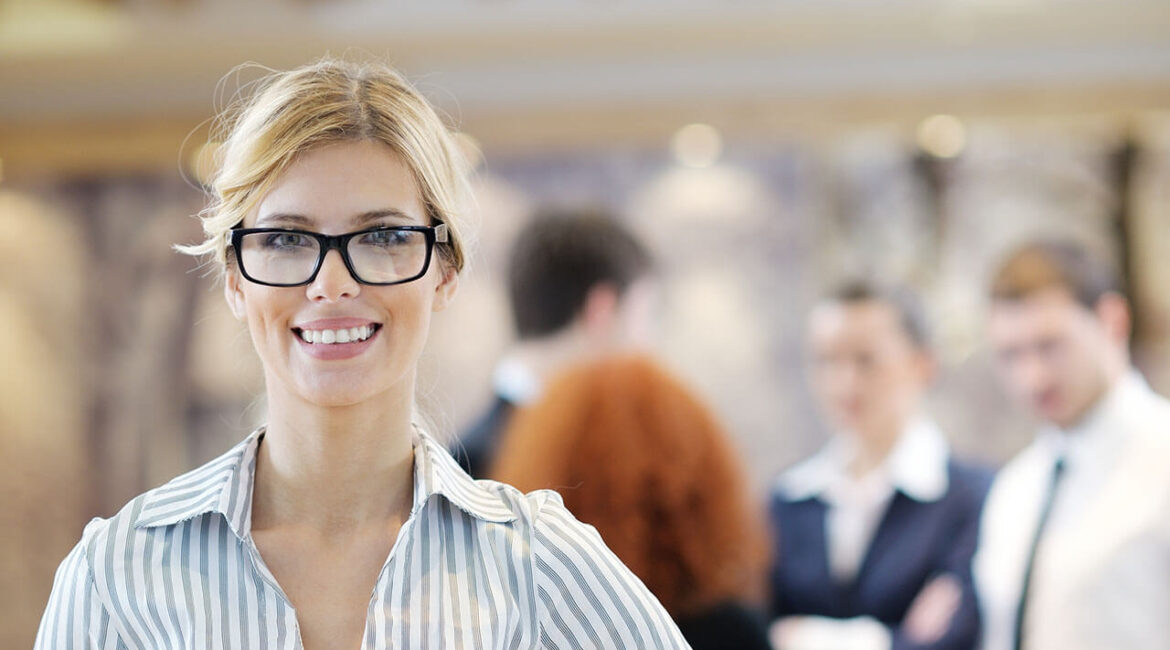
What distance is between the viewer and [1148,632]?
252 centimetres

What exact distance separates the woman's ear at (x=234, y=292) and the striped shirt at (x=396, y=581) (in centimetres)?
14

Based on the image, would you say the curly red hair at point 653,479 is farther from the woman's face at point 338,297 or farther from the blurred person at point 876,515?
the woman's face at point 338,297

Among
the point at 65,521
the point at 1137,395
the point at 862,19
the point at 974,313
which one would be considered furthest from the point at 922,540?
the point at 65,521

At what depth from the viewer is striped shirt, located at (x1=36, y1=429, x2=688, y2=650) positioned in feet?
3.69

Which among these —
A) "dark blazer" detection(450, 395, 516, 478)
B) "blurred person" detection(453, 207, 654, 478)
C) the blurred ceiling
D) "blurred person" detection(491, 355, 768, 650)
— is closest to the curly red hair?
"blurred person" detection(491, 355, 768, 650)

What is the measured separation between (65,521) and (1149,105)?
501 cm

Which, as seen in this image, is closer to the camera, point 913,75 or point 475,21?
point 475,21

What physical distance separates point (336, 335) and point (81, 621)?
0.35 metres

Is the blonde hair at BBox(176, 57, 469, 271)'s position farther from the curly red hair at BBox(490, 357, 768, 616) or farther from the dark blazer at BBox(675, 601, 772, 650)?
the dark blazer at BBox(675, 601, 772, 650)

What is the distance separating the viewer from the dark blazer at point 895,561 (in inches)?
120

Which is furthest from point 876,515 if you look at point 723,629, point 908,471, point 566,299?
point 723,629

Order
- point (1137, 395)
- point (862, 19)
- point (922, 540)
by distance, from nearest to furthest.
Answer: point (1137, 395) < point (922, 540) < point (862, 19)

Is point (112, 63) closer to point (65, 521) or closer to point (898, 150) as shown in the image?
point (65, 521)

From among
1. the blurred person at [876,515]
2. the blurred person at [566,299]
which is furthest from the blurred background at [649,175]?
the blurred person at [566,299]
